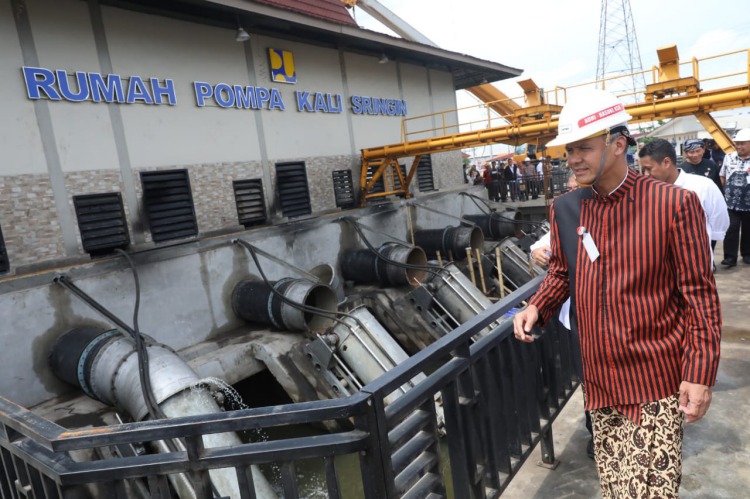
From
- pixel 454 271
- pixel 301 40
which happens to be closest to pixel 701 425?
pixel 454 271

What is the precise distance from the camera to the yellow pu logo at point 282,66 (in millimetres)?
10062

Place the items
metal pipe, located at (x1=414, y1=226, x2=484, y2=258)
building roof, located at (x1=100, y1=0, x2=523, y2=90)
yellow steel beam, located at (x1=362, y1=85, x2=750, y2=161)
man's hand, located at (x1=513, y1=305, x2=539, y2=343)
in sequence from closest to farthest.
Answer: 1. man's hand, located at (x1=513, y1=305, x2=539, y2=343)
2. yellow steel beam, located at (x1=362, y1=85, x2=750, y2=161)
3. building roof, located at (x1=100, y1=0, x2=523, y2=90)
4. metal pipe, located at (x1=414, y1=226, x2=484, y2=258)

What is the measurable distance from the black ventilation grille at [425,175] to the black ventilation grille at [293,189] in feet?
15.9

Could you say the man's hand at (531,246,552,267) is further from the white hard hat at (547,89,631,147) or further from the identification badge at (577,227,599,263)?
the white hard hat at (547,89,631,147)

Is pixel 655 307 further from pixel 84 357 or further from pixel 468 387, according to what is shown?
pixel 84 357

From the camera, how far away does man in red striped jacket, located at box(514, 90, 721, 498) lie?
160 centimetres

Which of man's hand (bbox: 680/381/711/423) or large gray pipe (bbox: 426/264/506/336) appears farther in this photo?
large gray pipe (bbox: 426/264/506/336)

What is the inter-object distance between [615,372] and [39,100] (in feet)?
25.8

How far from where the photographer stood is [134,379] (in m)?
5.14

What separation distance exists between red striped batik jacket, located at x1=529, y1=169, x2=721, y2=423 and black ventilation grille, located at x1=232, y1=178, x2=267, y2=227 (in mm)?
8373

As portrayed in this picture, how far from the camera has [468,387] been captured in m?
2.12

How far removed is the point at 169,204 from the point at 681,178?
7448 mm

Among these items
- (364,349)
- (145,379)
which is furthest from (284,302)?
(145,379)

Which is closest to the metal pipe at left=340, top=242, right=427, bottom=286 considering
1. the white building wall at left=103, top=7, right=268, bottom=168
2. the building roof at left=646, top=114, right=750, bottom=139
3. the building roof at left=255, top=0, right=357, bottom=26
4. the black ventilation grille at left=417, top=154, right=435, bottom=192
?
the white building wall at left=103, top=7, right=268, bottom=168
